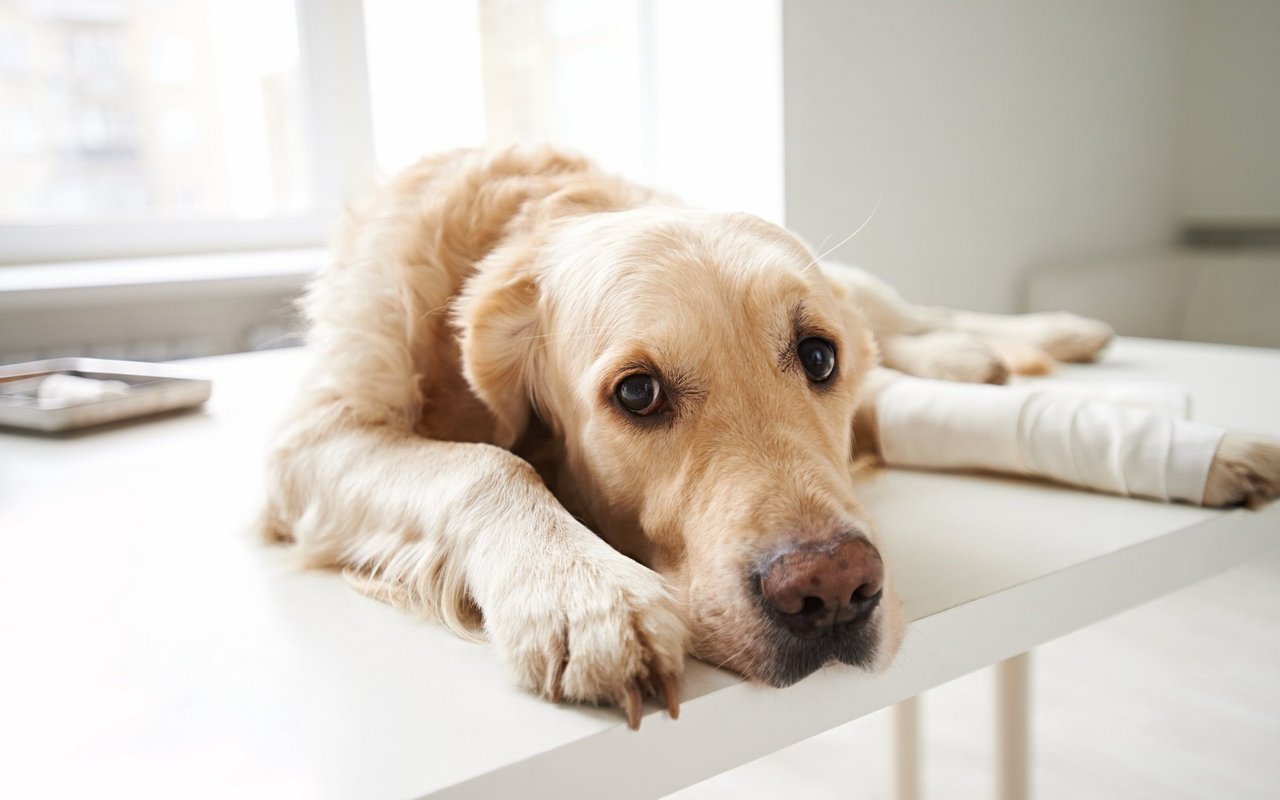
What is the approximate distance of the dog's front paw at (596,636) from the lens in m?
0.63

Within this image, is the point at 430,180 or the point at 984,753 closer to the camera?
the point at 430,180

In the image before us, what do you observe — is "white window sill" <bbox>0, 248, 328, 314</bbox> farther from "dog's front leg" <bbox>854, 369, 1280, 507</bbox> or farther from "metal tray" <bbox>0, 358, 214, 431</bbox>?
"dog's front leg" <bbox>854, 369, 1280, 507</bbox>

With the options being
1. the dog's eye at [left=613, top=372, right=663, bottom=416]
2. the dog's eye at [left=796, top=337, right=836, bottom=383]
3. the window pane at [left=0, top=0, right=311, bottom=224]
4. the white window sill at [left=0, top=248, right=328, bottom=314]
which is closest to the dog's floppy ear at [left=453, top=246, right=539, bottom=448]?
the dog's eye at [left=613, top=372, right=663, bottom=416]

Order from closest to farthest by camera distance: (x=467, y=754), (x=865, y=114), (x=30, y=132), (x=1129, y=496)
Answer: (x=467, y=754)
(x=1129, y=496)
(x=30, y=132)
(x=865, y=114)

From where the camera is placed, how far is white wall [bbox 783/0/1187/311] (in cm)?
340

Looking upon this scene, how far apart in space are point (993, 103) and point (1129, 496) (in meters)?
3.22

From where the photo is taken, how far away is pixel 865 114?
3494mm

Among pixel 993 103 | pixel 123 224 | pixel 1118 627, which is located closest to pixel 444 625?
pixel 1118 627

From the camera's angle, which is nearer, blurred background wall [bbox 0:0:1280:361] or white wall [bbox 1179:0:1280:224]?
blurred background wall [bbox 0:0:1280:361]

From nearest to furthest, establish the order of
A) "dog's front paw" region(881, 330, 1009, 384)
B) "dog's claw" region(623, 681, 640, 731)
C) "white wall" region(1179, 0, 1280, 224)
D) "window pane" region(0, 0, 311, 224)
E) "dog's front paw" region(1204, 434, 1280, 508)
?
"dog's claw" region(623, 681, 640, 731), "dog's front paw" region(1204, 434, 1280, 508), "dog's front paw" region(881, 330, 1009, 384), "window pane" region(0, 0, 311, 224), "white wall" region(1179, 0, 1280, 224)

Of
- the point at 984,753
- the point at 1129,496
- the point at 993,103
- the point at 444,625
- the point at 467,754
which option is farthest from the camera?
the point at 993,103

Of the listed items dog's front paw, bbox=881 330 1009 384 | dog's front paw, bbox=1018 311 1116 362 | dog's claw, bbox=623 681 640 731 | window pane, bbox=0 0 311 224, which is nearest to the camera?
dog's claw, bbox=623 681 640 731

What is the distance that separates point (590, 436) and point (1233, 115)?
4238 millimetres

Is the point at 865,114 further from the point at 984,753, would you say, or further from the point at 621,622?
the point at 621,622
